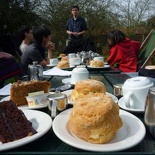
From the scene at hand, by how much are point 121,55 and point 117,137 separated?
2.63 metres

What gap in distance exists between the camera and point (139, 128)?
0.84 meters

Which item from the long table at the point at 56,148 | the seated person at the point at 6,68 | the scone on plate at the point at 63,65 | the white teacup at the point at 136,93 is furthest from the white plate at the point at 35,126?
the seated person at the point at 6,68

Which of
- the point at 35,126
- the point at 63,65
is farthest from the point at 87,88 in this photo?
the point at 63,65

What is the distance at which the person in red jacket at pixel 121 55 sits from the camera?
10.7 feet

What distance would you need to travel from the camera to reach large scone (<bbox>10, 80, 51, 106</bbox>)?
1.26 meters

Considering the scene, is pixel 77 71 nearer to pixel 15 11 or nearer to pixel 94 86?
pixel 94 86

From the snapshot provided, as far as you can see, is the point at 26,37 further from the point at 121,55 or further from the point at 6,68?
the point at 121,55

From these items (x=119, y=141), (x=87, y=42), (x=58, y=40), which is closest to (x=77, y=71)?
(x=119, y=141)

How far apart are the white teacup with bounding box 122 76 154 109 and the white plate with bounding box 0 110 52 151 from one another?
0.40 meters

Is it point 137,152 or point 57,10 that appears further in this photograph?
point 57,10

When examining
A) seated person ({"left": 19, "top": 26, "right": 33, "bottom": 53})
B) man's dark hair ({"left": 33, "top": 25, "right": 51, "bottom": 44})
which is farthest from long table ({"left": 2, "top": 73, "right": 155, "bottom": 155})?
seated person ({"left": 19, "top": 26, "right": 33, "bottom": 53})

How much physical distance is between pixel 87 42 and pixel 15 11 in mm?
7681

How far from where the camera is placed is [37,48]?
3215 millimetres

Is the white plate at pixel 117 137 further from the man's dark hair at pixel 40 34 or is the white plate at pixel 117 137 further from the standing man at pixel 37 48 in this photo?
the man's dark hair at pixel 40 34
